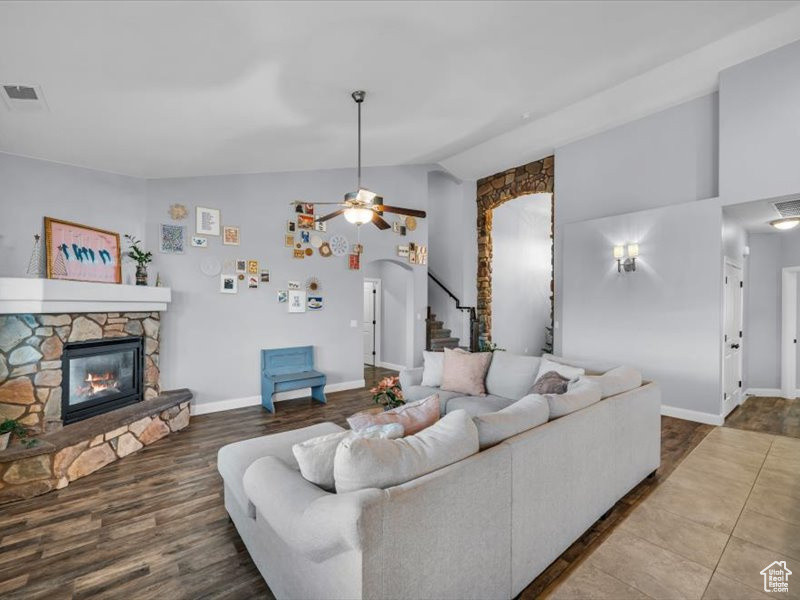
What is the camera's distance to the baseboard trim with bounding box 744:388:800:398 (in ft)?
18.1

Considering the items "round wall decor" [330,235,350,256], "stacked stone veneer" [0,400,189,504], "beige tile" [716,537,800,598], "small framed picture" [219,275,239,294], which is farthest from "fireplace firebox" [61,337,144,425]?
"beige tile" [716,537,800,598]

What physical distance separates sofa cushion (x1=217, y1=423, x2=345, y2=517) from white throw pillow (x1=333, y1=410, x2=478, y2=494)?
704mm

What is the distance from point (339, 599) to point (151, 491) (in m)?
2.33

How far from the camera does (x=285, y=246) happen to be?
18.0 ft

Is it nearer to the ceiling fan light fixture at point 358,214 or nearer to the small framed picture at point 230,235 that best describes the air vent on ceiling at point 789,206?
the ceiling fan light fixture at point 358,214

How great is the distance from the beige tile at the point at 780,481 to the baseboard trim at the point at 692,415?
128cm

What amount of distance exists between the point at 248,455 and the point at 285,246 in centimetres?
375

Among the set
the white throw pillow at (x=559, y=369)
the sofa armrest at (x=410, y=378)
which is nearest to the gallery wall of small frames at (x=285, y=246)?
the sofa armrest at (x=410, y=378)

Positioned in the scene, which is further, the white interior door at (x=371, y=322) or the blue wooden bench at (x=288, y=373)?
the white interior door at (x=371, y=322)

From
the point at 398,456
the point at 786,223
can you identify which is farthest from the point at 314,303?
the point at 786,223

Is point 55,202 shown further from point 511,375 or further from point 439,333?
point 439,333

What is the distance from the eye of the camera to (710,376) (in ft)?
14.5

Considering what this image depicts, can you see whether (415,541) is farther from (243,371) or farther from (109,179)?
(109,179)

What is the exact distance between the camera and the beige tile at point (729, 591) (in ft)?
6.07
